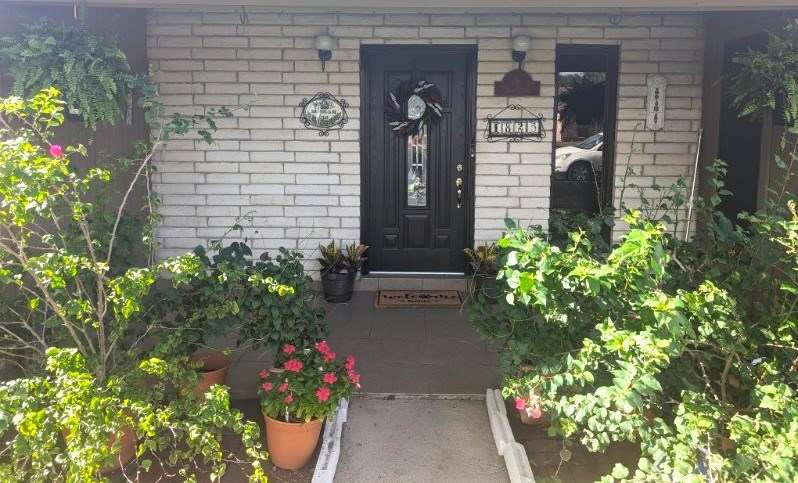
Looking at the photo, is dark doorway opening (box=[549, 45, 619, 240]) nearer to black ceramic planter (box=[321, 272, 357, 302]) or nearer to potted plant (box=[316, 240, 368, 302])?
potted plant (box=[316, 240, 368, 302])

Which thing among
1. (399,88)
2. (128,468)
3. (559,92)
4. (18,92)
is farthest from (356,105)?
(128,468)

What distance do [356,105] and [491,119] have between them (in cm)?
126

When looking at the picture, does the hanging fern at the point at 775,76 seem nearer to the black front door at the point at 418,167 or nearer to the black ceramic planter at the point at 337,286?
the black front door at the point at 418,167

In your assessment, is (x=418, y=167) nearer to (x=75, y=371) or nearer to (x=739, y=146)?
(x=739, y=146)

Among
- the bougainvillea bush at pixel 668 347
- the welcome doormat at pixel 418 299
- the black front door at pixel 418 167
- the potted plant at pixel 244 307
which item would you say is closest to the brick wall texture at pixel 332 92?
the black front door at pixel 418 167

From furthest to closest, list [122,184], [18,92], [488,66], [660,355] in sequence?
[488,66] < [122,184] < [18,92] < [660,355]

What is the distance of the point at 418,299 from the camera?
18.2ft

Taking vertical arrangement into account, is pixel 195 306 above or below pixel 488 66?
below

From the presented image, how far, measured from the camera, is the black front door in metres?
5.73

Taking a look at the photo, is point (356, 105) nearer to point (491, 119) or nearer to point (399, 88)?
point (399, 88)

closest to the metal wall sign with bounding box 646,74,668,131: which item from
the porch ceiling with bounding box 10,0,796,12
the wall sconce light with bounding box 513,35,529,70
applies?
the wall sconce light with bounding box 513,35,529,70

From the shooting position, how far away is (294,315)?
2973 millimetres

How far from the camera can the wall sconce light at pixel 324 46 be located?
5387 millimetres

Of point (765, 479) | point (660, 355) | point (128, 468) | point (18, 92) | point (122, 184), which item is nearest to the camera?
→ point (765, 479)
